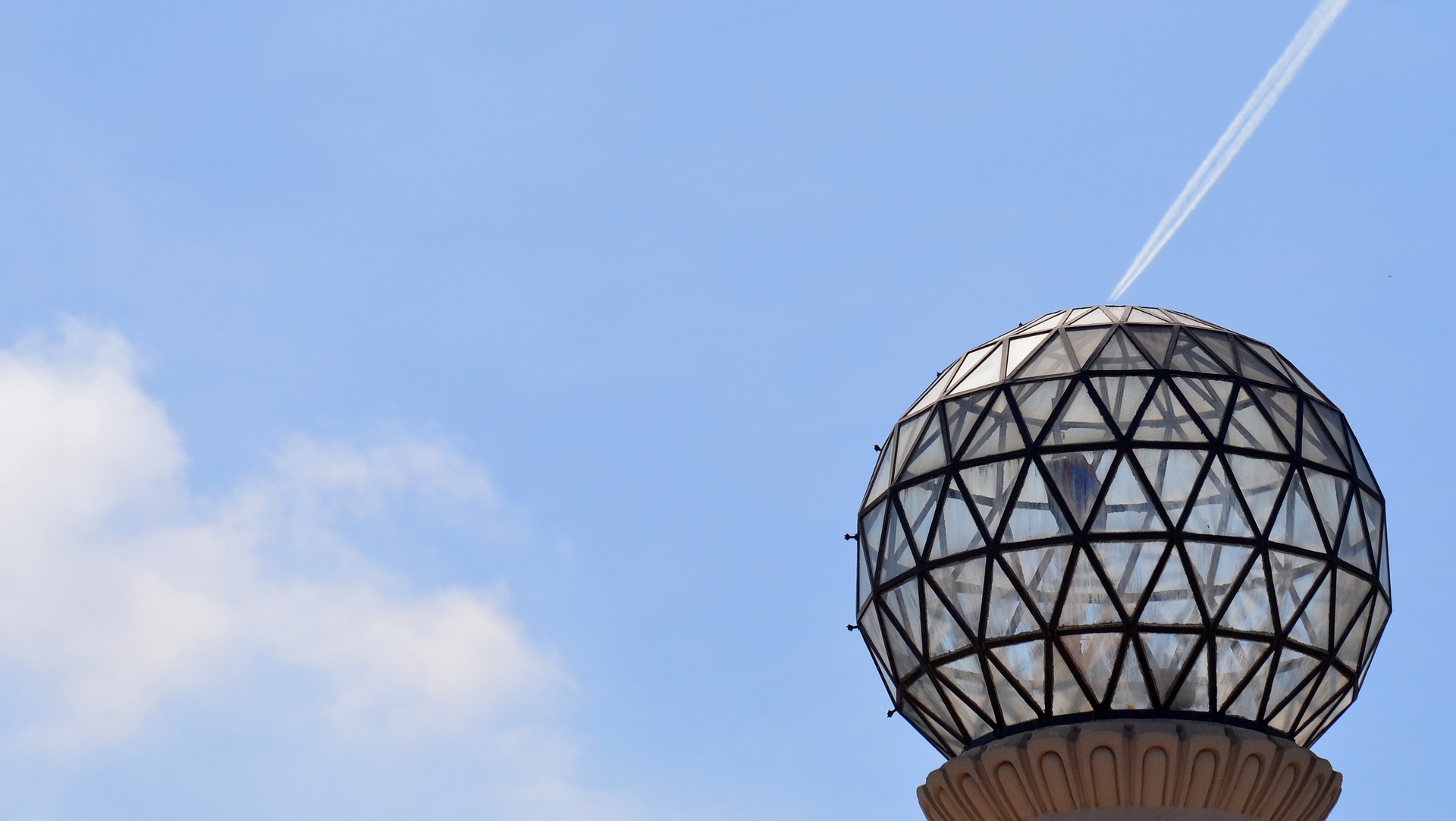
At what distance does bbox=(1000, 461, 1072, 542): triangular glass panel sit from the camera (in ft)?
66.9

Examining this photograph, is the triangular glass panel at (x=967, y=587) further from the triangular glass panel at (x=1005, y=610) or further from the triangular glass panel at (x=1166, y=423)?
the triangular glass panel at (x=1166, y=423)

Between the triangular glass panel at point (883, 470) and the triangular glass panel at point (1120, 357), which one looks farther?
the triangular glass panel at point (883, 470)

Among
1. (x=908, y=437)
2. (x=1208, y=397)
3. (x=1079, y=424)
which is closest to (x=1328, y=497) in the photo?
(x=1208, y=397)

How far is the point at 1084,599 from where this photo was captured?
66.4ft

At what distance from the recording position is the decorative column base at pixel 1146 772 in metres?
20.1

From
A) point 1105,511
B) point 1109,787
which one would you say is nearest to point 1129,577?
point 1105,511

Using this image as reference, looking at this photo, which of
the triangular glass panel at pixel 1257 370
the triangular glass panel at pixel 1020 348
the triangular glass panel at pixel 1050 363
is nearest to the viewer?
the triangular glass panel at pixel 1050 363

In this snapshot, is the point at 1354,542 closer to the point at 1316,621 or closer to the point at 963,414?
the point at 1316,621

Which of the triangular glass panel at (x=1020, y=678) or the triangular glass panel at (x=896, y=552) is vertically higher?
the triangular glass panel at (x=896, y=552)

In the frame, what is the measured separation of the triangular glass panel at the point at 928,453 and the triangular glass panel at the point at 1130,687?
2779 millimetres

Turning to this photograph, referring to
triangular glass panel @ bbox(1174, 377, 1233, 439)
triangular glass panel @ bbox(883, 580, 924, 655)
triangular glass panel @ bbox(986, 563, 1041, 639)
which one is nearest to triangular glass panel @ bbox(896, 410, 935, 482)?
triangular glass panel @ bbox(883, 580, 924, 655)

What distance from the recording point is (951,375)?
22.6 meters

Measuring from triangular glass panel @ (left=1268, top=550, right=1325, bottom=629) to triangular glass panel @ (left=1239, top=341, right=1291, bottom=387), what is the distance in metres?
2.12

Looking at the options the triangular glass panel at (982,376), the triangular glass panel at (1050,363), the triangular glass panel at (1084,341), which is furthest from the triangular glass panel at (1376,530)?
the triangular glass panel at (982,376)
